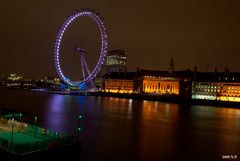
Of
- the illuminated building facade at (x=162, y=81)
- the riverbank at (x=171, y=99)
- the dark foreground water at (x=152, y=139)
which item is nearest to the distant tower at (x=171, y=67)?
the illuminated building facade at (x=162, y=81)

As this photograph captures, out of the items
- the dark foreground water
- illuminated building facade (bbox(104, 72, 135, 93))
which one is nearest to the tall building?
illuminated building facade (bbox(104, 72, 135, 93))

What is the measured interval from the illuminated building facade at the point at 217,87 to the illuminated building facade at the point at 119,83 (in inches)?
869

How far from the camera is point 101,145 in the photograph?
20.7m

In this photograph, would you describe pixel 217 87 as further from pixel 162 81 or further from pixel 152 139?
pixel 152 139

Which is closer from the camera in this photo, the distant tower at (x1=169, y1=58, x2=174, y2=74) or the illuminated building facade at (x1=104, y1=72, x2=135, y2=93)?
the distant tower at (x1=169, y1=58, x2=174, y2=74)

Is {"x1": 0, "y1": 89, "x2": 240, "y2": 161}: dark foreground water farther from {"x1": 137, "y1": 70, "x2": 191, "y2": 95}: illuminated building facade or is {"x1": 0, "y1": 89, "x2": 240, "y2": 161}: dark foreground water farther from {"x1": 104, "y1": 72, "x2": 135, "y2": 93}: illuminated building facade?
{"x1": 104, "y1": 72, "x2": 135, "y2": 93}: illuminated building facade

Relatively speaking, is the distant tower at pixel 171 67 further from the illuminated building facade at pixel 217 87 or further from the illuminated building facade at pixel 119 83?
the illuminated building facade at pixel 217 87

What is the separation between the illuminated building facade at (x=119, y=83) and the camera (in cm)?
10331

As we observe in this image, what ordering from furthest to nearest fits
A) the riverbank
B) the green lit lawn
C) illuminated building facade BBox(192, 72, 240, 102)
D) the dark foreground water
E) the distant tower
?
the distant tower < illuminated building facade BBox(192, 72, 240, 102) < the riverbank < the dark foreground water < the green lit lawn

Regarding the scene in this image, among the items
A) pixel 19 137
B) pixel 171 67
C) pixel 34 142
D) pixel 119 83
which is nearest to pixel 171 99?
pixel 171 67

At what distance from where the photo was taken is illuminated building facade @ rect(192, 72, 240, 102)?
78.9 meters

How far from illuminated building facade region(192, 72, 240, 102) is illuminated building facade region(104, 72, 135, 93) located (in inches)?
869

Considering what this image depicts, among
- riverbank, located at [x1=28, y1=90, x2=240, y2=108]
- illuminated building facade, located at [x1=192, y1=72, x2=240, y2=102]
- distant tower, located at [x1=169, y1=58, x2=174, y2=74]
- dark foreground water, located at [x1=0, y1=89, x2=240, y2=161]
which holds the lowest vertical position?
dark foreground water, located at [x1=0, y1=89, x2=240, y2=161]

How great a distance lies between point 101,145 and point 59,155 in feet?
17.2
